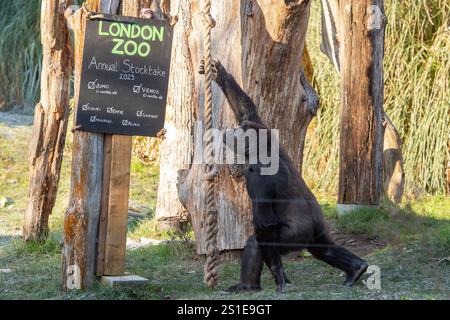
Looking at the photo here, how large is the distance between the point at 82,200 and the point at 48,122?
7.90ft

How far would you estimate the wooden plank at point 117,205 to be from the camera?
19.0 ft

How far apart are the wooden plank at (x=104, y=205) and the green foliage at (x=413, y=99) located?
5975mm

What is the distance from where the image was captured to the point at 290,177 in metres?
5.86

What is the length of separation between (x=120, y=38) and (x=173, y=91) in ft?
11.8

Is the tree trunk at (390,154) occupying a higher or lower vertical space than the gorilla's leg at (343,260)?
higher

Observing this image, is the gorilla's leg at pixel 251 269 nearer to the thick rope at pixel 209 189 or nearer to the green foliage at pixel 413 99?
the thick rope at pixel 209 189

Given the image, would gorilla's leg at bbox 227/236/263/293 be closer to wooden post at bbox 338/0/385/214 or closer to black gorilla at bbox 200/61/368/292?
black gorilla at bbox 200/61/368/292

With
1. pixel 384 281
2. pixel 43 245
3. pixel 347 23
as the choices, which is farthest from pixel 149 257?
pixel 347 23

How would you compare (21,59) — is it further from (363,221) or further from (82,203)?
(82,203)

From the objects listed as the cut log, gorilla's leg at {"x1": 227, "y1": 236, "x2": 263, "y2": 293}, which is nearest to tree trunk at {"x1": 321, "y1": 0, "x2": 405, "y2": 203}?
the cut log

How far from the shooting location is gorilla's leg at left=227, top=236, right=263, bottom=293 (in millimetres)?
5727

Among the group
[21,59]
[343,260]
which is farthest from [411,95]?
[21,59]

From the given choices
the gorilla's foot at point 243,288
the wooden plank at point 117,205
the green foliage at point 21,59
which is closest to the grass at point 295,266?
the gorilla's foot at point 243,288

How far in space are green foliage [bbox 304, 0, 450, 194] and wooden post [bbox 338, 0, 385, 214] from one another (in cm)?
216
